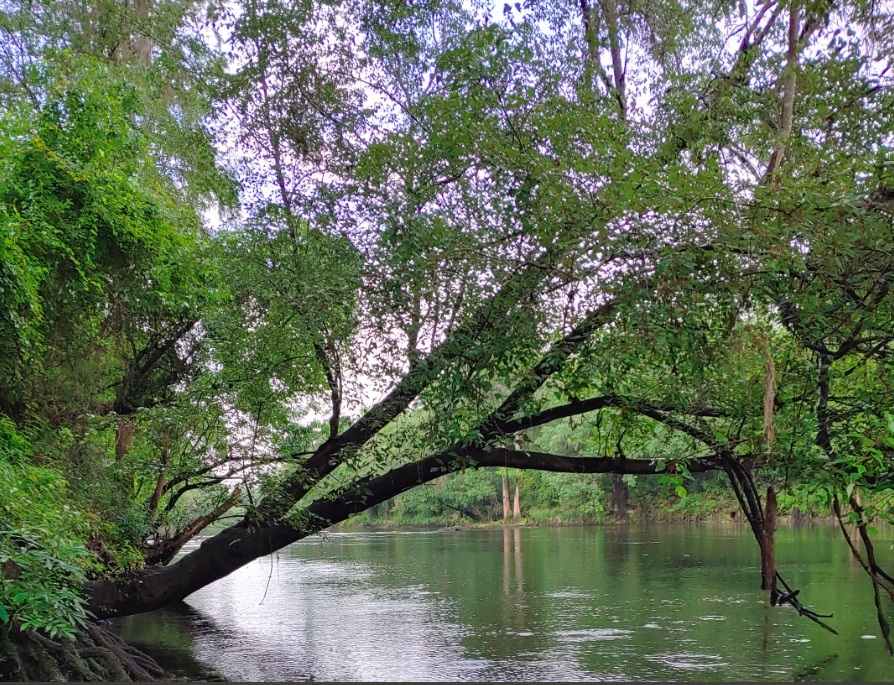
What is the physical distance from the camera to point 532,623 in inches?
547

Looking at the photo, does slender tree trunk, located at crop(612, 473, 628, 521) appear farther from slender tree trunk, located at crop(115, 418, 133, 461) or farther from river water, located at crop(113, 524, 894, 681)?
slender tree trunk, located at crop(115, 418, 133, 461)

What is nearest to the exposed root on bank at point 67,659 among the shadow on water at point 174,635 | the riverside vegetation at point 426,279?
the riverside vegetation at point 426,279

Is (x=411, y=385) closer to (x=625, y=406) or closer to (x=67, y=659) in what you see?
(x=625, y=406)

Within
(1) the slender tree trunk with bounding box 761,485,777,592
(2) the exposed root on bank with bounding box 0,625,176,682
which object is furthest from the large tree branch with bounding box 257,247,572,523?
(1) the slender tree trunk with bounding box 761,485,777,592

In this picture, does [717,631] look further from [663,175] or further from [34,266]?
[34,266]

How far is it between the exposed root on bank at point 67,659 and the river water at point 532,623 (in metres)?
2.01

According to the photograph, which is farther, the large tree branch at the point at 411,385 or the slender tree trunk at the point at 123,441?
the slender tree trunk at the point at 123,441

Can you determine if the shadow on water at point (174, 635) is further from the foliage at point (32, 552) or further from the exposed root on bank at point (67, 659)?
the foliage at point (32, 552)

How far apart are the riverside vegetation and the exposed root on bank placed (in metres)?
0.04

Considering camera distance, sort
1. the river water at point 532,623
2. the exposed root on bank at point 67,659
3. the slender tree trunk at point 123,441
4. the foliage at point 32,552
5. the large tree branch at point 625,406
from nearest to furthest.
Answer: the foliage at point 32,552 < the exposed root on bank at point 67,659 < the large tree branch at point 625,406 < the river water at point 532,623 < the slender tree trunk at point 123,441

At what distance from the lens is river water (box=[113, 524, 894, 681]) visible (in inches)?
412

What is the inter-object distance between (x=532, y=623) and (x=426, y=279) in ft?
26.0

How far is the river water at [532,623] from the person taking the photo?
10.5 m

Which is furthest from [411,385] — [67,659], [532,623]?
[532,623]
